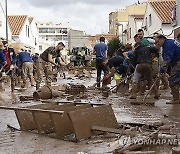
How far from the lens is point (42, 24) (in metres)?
153

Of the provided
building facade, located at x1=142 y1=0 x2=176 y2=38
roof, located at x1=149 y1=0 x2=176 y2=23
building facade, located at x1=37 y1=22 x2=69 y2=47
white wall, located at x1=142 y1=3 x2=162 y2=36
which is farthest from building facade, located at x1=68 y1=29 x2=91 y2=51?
roof, located at x1=149 y1=0 x2=176 y2=23

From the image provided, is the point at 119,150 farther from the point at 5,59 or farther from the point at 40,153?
the point at 5,59

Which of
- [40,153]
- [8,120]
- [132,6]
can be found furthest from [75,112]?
[132,6]

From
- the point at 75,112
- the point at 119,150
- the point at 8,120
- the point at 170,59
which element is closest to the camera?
the point at 119,150

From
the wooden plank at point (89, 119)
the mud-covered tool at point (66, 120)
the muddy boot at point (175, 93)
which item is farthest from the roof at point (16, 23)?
the wooden plank at point (89, 119)

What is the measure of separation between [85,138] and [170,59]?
170 inches

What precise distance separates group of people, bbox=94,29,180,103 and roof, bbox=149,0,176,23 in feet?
75.5

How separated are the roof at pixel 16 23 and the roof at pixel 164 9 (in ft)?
51.5

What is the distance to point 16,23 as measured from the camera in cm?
5234

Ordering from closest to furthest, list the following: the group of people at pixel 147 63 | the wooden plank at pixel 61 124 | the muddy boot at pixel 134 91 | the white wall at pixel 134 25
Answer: the wooden plank at pixel 61 124 → the group of people at pixel 147 63 → the muddy boot at pixel 134 91 → the white wall at pixel 134 25

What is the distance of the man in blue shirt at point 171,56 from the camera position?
32.4 ft

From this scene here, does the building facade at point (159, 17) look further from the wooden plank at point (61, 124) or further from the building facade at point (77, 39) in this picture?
the building facade at point (77, 39)

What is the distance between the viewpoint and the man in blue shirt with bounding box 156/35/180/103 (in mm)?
9883

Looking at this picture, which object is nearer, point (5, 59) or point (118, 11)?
point (5, 59)
